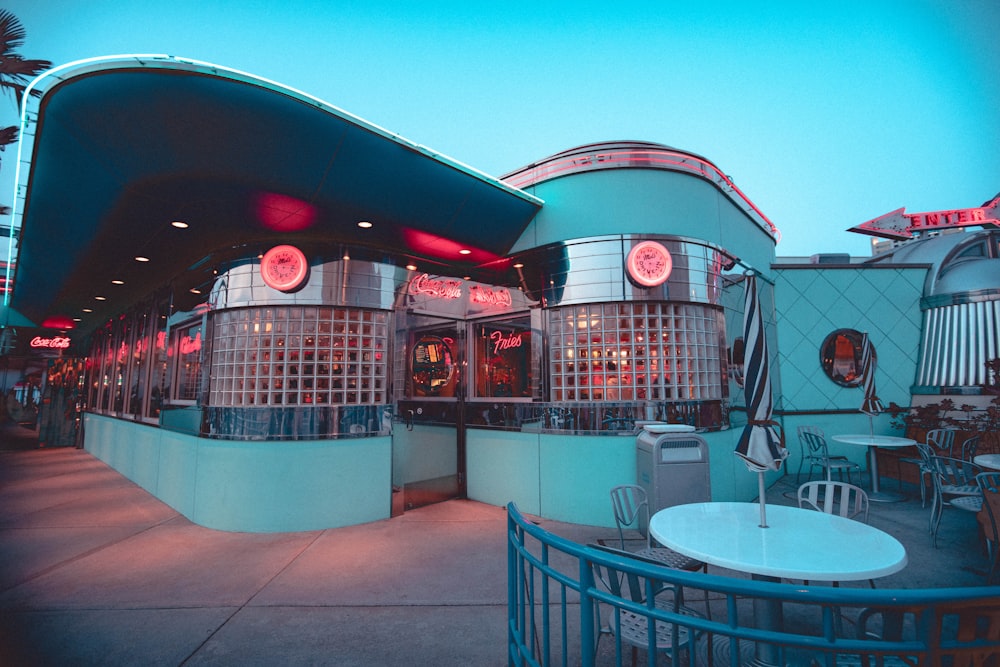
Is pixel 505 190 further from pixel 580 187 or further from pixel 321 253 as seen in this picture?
pixel 321 253

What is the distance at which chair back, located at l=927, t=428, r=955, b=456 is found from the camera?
315 inches

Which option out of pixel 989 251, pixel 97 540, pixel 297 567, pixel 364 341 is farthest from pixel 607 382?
pixel 989 251

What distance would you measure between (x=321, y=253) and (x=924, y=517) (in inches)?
384

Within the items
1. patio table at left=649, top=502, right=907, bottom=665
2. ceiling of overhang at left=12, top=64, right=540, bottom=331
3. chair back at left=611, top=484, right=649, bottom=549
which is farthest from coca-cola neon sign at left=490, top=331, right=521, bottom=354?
patio table at left=649, top=502, right=907, bottom=665

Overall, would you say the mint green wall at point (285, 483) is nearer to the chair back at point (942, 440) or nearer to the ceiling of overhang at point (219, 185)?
the ceiling of overhang at point (219, 185)

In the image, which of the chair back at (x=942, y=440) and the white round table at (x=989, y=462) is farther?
the chair back at (x=942, y=440)

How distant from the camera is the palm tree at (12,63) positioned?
23.0ft

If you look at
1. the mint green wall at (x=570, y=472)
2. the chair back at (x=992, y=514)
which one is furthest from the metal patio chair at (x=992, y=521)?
the mint green wall at (x=570, y=472)

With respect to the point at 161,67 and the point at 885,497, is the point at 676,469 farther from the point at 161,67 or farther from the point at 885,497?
the point at 161,67

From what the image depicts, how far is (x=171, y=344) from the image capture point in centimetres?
828

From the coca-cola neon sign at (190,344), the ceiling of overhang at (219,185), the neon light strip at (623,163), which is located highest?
the neon light strip at (623,163)

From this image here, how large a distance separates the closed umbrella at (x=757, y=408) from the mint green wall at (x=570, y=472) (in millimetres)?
2856

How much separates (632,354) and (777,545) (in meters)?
4.06

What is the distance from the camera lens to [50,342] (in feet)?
55.2
